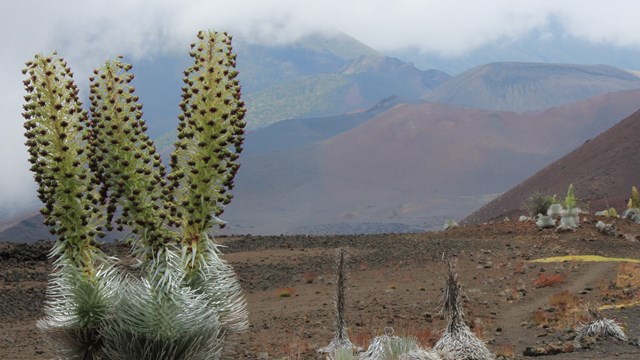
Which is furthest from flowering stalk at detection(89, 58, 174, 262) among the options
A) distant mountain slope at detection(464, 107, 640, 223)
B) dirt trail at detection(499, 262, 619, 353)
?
distant mountain slope at detection(464, 107, 640, 223)

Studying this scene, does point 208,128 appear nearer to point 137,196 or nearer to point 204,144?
point 204,144

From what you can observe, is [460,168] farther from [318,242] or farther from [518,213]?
[318,242]

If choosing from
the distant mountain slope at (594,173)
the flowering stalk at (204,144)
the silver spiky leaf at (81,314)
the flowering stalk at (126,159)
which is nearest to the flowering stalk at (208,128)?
the flowering stalk at (204,144)

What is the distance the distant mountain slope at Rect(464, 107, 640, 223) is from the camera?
6191 cm

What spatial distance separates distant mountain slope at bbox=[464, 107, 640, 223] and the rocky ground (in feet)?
117

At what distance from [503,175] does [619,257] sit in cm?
13047

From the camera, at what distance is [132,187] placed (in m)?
7.10

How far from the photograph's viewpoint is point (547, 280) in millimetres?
16469

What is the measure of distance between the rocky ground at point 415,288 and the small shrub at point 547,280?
22mm

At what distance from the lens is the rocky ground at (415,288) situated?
1221cm

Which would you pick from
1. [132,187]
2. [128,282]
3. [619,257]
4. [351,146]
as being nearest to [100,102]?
[132,187]

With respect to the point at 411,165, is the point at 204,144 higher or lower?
lower

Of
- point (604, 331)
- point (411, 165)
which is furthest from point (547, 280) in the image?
point (411, 165)

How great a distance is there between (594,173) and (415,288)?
5134cm
